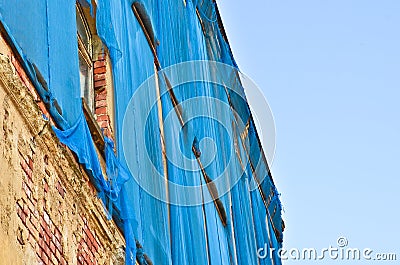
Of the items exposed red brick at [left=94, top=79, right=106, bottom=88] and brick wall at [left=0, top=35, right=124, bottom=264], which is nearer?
brick wall at [left=0, top=35, right=124, bottom=264]

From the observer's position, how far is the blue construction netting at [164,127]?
618 cm

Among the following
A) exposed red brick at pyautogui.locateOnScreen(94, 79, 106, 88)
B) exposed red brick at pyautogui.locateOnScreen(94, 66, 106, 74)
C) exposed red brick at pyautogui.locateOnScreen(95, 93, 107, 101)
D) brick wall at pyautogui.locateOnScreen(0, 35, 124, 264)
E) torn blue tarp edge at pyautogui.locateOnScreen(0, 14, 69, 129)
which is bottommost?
brick wall at pyautogui.locateOnScreen(0, 35, 124, 264)

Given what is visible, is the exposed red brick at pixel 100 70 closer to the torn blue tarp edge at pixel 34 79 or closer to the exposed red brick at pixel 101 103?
the exposed red brick at pixel 101 103

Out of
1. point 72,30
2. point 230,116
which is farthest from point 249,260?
point 72,30

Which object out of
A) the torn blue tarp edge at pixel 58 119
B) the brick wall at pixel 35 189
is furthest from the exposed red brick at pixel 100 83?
the brick wall at pixel 35 189

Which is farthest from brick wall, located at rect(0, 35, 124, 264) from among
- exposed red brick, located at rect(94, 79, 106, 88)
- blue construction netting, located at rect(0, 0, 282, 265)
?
exposed red brick, located at rect(94, 79, 106, 88)

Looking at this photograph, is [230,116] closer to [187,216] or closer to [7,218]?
[187,216]

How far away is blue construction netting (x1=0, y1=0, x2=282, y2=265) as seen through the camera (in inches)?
243

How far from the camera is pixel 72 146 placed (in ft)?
19.8

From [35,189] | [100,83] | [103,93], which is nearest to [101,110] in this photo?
[103,93]

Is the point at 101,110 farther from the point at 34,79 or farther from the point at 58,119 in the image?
the point at 34,79

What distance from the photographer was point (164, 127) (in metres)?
9.28

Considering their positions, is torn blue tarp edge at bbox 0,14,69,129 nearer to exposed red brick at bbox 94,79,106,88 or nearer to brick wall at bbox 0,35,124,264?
brick wall at bbox 0,35,124,264

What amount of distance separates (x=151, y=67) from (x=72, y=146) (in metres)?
3.25
